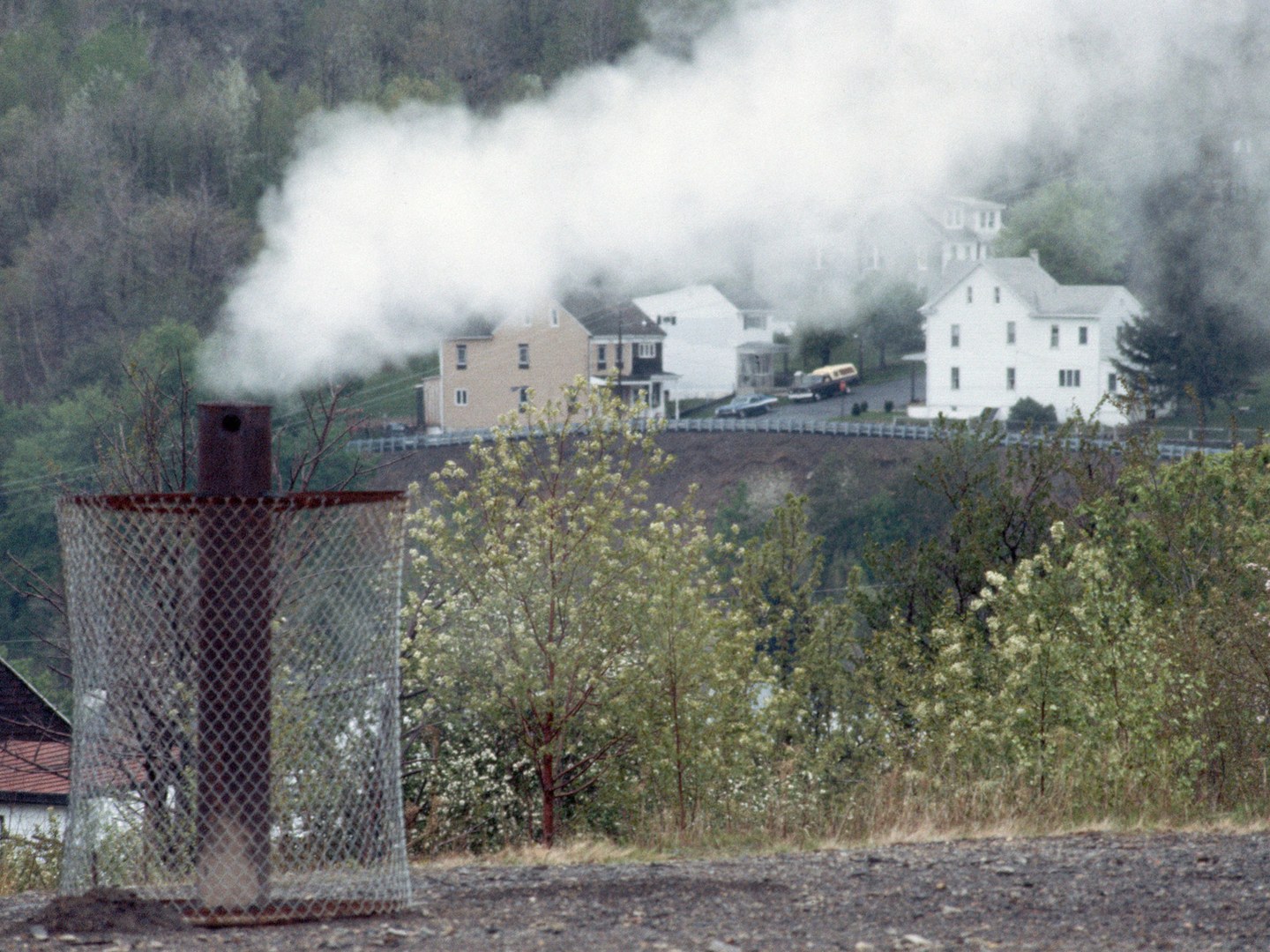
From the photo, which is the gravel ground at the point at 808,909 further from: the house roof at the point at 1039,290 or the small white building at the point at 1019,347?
the house roof at the point at 1039,290

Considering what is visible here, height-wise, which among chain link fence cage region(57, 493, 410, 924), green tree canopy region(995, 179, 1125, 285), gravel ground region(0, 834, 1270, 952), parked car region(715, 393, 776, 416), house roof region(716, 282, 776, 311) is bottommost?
gravel ground region(0, 834, 1270, 952)

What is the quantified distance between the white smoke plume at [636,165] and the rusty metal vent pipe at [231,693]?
2572 inches

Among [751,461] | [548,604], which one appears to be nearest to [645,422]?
[548,604]

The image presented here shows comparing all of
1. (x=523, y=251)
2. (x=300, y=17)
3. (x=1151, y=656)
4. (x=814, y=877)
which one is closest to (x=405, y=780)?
(x=1151, y=656)

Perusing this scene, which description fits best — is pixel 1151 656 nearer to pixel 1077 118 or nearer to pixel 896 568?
pixel 896 568

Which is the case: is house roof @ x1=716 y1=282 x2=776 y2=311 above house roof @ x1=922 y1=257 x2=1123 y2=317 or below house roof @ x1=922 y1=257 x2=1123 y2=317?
above

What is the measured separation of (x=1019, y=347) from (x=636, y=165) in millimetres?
24715

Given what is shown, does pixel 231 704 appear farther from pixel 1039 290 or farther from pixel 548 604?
pixel 1039 290

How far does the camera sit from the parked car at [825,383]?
71.8 m

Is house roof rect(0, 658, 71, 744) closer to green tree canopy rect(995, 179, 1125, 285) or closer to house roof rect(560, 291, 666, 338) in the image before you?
house roof rect(560, 291, 666, 338)

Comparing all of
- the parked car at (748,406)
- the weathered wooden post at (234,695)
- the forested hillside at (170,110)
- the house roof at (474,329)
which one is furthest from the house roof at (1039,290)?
the weathered wooden post at (234,695)

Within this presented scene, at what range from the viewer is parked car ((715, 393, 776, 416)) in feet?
228

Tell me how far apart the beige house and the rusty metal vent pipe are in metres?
67.6

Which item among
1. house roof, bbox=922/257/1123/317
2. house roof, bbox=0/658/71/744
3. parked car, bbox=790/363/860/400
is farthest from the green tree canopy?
house roof, bbox=0/658/71/744
